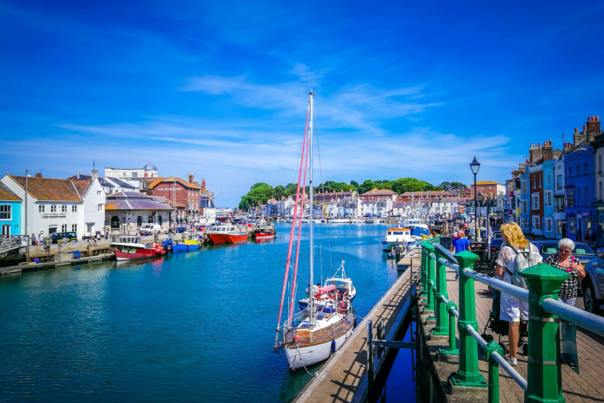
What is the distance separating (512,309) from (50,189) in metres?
60.8

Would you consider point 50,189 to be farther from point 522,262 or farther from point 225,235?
point 522,262

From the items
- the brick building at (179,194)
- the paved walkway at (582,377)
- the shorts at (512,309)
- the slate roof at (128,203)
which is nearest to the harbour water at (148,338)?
the paved walkway at (582,377)

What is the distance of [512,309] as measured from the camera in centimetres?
549

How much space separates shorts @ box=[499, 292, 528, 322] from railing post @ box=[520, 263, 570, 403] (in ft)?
9.80

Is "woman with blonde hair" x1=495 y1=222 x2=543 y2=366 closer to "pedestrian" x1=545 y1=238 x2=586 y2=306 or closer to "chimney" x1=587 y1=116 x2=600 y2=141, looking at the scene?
"pedestrian" x1=545 y1=238 x2=586 y2=306

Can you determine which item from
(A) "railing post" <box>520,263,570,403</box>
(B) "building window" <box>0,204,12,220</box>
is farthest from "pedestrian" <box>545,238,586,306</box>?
(B) "building window" <box>0,204,12,220</box>

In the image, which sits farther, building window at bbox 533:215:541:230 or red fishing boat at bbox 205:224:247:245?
red fishing boat at bbox 205:224:247:245

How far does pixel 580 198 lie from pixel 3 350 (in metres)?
44.0

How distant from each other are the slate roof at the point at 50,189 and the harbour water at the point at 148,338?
50.2ft

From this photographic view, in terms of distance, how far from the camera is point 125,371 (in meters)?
17.8

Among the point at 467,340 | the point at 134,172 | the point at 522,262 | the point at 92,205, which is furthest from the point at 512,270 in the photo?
the point at 134,172

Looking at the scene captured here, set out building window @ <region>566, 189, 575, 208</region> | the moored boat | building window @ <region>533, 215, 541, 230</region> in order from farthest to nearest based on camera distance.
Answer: the moored boat, building window @ <region>533, 215, 541, 230</region>, building window @ <region>566, 189, 575, 208</region>

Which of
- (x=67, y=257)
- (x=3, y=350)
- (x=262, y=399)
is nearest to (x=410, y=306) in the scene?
(x=262, y=399)

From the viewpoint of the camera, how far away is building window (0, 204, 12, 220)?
1854 inches
